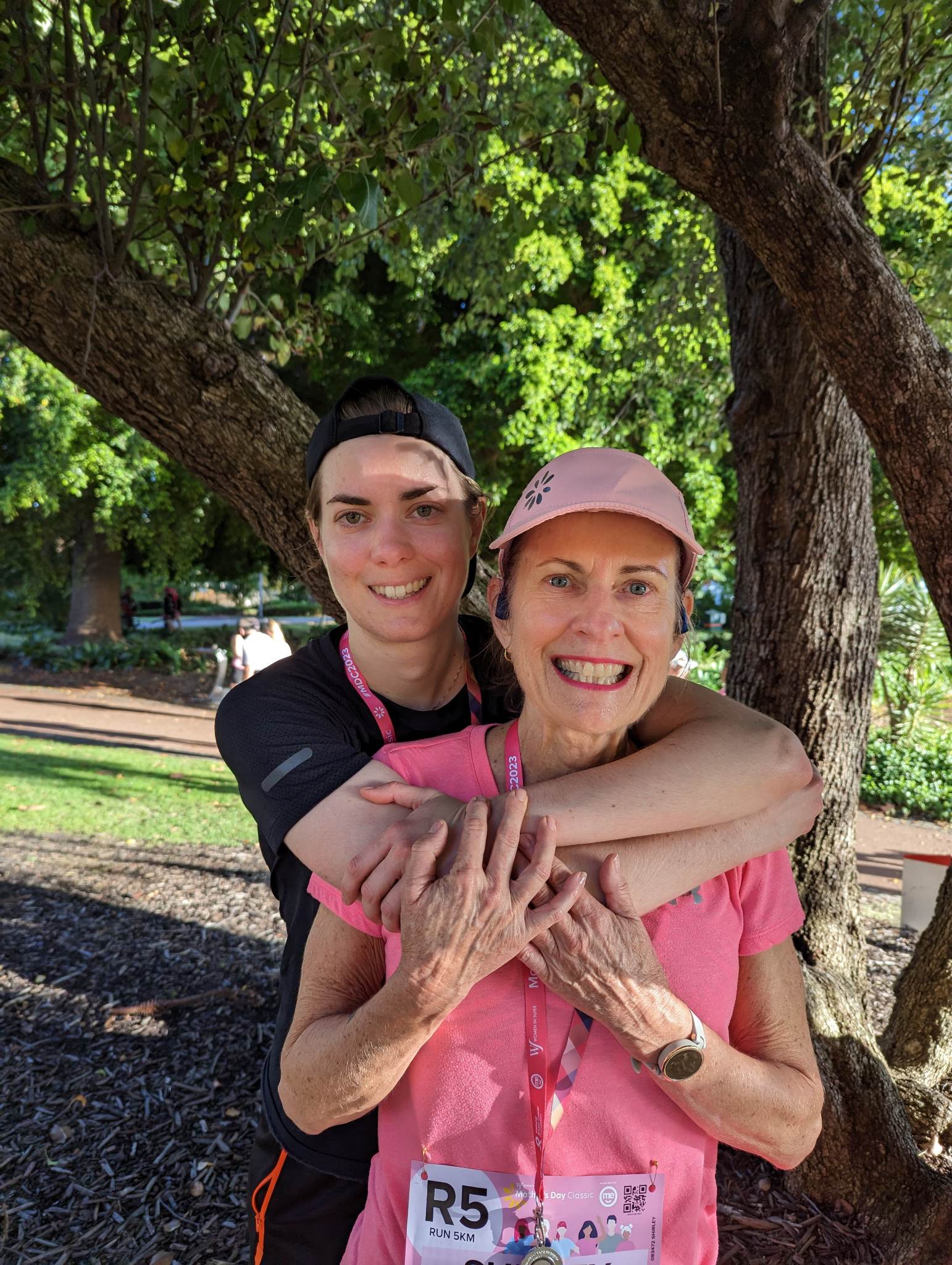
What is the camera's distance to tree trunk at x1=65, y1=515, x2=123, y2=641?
22.9 metres

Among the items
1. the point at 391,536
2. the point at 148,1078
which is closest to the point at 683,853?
the point at 391,536

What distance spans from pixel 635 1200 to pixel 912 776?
12215mm

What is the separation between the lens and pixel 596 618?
1.72m

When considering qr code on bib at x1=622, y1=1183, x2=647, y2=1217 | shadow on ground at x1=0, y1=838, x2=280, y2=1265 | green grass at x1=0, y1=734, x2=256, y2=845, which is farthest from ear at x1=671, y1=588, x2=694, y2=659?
green grass at x1=0, y1=734, x2=256, y2=845

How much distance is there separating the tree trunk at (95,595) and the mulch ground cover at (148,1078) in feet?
55.2

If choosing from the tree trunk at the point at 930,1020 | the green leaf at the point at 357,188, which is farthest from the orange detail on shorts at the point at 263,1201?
the green leaf at the point at 357,188

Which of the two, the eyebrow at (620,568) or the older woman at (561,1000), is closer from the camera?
Answer: the older woman at (561,1000)

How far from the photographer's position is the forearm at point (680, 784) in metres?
1.67

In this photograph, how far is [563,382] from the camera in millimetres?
12938

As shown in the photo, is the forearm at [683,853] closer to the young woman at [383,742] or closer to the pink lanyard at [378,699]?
the young woman at [383,742]

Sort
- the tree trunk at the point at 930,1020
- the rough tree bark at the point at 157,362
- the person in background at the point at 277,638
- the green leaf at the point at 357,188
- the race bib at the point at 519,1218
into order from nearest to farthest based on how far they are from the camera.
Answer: the race bib at the point at 519,1218 → the rough tree bark at the point at 157,362 → the green leaf at the point at 357,188 → the tree trunk at the point at 930,1020 → the person in background at the point at 277,638

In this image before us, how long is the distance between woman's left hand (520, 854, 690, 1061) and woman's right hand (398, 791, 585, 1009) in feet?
0.19

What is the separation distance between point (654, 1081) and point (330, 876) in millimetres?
677

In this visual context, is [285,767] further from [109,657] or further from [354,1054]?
[109,657]
